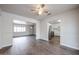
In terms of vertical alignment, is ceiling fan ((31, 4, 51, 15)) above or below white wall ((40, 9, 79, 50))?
above

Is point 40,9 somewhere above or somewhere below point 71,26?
above

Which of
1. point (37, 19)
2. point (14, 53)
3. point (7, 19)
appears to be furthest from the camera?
point (37, 19)

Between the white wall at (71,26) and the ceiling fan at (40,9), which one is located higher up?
the ceiling fan at (40,9)

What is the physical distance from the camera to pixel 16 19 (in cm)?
151

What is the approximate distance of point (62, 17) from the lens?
1.56m

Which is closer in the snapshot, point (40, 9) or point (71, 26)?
point (71, 26)

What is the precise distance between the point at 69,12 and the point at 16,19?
3.87 feet

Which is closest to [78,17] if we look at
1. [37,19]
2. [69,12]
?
[69,12]
